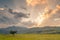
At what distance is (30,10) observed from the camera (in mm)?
3754

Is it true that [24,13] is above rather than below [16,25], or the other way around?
above

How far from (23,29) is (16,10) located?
20.1 inches

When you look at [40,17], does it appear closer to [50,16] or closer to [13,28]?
[50,16]

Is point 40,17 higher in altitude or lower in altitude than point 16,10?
lower

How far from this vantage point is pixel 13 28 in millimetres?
3648

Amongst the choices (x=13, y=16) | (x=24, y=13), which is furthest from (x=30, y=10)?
(x=13, y=16)

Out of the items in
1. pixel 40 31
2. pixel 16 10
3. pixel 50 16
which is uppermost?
pixel 16 10

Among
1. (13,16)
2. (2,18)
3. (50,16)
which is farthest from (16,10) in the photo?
(50,16)

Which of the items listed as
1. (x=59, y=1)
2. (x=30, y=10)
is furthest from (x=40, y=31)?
(x=59, y=1)

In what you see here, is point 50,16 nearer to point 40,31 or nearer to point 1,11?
point 40,31

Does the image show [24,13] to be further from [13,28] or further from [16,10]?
[13,28]

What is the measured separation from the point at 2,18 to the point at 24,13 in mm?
564

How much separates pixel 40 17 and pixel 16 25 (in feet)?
2.08

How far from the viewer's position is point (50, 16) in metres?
3.76
